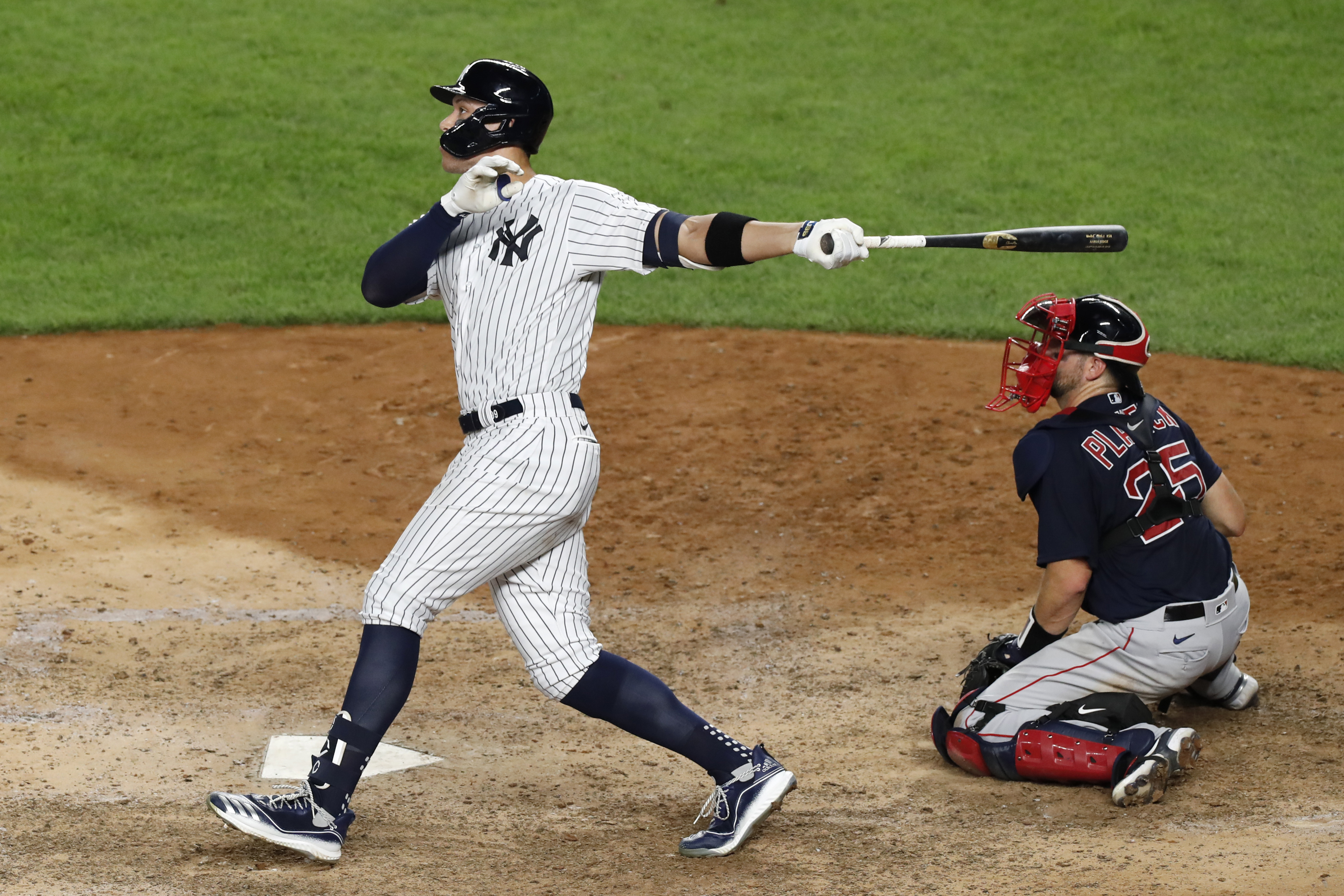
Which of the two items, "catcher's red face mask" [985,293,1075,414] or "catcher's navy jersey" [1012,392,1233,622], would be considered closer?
"catcher's navy jersey" [1012,392,1233,622]

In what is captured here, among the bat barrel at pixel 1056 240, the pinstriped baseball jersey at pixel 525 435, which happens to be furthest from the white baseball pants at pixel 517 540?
the bat barrel at pixel 1056 240

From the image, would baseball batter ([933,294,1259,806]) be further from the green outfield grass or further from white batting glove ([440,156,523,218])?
the green outfield grass

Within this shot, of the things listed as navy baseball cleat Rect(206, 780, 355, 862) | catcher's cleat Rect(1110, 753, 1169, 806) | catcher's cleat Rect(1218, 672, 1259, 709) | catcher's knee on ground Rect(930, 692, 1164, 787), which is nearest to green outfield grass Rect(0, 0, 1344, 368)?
catcher's cleat Rect(1218, 672, 1259, 709)

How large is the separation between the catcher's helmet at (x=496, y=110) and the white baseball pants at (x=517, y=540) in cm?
65

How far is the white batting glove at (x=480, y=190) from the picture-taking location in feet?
11.4

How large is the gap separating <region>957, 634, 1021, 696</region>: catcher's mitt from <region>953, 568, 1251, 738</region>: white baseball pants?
0.31 feet

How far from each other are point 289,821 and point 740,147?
9.97 meters

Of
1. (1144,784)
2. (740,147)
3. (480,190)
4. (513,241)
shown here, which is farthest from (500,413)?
(740,147)

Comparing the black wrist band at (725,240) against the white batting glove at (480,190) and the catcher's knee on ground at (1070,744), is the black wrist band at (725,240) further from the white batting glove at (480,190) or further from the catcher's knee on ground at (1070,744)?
the catcher's knee on ground at (1070,744)

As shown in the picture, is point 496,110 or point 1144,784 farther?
point 1144,784

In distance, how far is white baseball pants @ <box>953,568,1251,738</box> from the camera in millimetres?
4172

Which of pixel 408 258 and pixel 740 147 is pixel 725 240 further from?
pixel 740 147

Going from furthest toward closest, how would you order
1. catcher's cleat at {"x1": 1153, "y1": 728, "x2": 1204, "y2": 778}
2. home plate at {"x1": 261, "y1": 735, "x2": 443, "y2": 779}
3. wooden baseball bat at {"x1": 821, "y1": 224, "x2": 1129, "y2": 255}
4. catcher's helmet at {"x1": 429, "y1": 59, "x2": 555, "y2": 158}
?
home plate at {"x1": 261, "y1": 735, "x2": 443, "y2": 779}
catcher's cleat at {"x1": 1153, "y1": 728, "x2": 1204, "y2": 778}
wooden baseball bat at {"x1": 821, "y1": 224, "x2": 1129, "y2": 255}
catcher's helmet at {"x1": 429, "y1": 59, "x2": 555, "y2": 158}

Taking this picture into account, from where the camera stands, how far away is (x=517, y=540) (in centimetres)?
361
